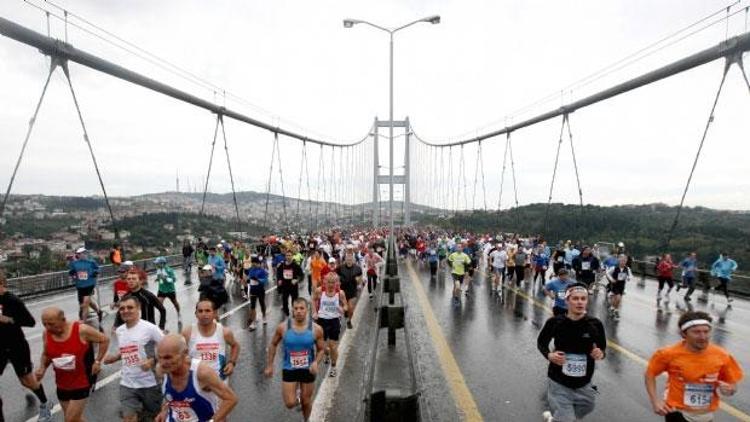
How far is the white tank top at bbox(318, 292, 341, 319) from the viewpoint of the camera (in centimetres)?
690

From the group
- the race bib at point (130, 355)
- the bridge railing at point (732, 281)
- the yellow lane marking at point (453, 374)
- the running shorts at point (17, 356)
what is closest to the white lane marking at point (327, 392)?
the yellow lane marking at point (453, 374)

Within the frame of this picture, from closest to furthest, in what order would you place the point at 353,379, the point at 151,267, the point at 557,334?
1. the point at 557,334
2. the point at 353,379
3. the point at 151,267

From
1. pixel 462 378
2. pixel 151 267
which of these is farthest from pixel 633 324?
pixel 151 267

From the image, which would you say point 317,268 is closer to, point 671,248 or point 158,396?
point 158,396

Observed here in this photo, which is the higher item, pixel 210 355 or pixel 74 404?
pixel 210 355

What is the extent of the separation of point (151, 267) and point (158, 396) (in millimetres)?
18383

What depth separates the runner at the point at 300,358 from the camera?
469 centimetres

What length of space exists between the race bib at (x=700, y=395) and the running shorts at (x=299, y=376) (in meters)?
3.14

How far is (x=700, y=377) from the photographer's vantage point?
3561 millimetres

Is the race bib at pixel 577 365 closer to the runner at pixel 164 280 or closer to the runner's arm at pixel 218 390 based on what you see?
the runner's arm at pixel 218 390

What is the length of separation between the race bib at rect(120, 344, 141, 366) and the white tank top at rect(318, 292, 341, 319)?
9.65 feet

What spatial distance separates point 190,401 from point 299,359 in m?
1.43

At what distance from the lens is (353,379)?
6.35m

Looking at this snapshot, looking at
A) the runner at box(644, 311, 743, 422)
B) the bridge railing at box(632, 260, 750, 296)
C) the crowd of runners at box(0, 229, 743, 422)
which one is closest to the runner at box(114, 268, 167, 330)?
the crowd of runners at box(0, 229, 743, 422)
